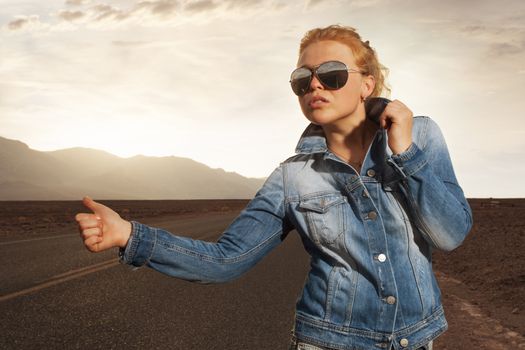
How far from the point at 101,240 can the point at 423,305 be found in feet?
3.35

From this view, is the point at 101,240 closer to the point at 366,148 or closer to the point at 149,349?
the point at 366,148

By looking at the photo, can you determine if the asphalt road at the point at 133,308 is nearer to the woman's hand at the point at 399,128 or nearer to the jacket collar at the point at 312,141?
the jacket collar at the point at 312,141

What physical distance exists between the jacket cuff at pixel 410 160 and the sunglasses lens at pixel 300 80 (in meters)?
0.49

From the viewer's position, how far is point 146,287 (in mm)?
7676

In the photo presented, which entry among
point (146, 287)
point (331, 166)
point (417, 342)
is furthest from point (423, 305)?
point (146, 287)

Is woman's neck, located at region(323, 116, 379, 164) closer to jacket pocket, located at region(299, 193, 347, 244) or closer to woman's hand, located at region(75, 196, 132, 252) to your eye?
jacket pocket, located at region(299, 193, 347, 244)

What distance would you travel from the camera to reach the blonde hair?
6.50 ft

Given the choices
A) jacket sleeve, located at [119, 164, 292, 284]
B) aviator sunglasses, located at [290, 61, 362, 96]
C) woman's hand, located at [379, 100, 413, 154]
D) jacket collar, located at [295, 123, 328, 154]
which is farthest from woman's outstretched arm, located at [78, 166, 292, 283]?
woman's hand, located at [379, 100, 413, 154]

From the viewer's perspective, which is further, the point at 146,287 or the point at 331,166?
the point at 146,287

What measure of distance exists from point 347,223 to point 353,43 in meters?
0.68

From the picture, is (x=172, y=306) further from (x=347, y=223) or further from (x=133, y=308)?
(x=347, y=223)

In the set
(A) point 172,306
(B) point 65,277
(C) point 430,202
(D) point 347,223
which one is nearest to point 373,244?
(D) point 347,223

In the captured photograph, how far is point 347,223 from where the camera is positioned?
70.0 inches

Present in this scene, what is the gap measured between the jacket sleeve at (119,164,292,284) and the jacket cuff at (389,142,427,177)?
1.50ft
